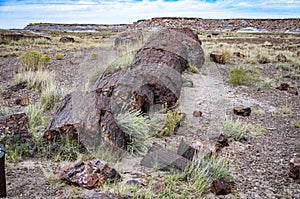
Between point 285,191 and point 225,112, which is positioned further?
point 225,112

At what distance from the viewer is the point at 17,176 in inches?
166

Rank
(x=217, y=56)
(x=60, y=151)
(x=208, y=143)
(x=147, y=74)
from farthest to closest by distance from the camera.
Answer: (x=217, y=56), (x=147, y=74), (x=208, y=143), (x=60, y=151)

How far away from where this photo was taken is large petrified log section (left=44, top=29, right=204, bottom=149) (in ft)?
16.1

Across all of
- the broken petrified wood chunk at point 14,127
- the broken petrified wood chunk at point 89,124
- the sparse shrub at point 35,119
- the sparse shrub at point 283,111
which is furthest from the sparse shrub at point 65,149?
the sparse shrub at point 283,111

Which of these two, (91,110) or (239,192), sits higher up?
(91,110)

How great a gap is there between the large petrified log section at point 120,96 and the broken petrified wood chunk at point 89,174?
76cm

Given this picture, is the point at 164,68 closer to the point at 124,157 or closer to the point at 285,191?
the point at 124,157

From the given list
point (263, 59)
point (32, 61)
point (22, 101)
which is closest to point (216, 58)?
point (263, 59)

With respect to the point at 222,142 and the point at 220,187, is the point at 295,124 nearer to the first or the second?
the point at 222,142

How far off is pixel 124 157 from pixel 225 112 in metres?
3.66

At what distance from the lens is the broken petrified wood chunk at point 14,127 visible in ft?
16.4

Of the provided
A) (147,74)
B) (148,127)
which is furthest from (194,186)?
(147,74)

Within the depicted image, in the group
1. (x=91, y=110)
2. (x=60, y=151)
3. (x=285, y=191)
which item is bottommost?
(x=285, y=191)

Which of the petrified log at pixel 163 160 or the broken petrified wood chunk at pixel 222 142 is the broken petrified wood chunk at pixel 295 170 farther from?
the petrified log at pixel 163 160
